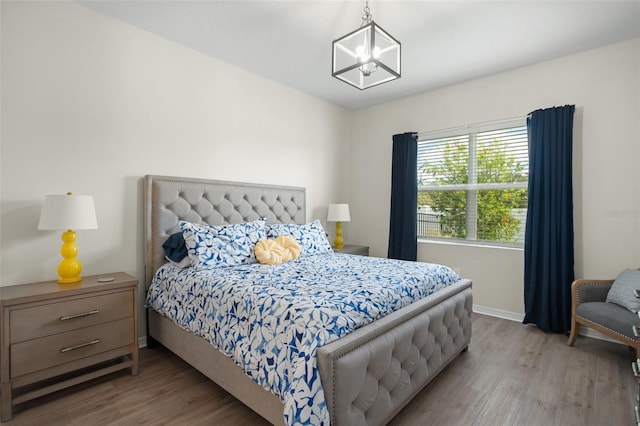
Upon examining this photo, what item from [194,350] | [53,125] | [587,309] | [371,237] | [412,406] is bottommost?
[412,406]

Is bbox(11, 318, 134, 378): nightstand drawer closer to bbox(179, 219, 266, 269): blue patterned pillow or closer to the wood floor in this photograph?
the wood floor

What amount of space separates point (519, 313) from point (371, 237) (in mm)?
1992

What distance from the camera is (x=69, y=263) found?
218 centimetres

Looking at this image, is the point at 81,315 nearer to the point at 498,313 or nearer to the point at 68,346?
the point at 68,346

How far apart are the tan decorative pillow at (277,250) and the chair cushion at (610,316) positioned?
96.5 inches

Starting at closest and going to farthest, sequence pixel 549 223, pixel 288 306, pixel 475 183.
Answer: pixel 288 306 < pixel 549 223 < pixel 475 183

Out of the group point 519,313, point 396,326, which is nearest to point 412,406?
point 396,326

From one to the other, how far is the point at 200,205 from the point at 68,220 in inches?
42.8

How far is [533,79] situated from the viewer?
3.34 metres

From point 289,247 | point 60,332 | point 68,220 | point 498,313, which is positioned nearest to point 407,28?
point 289,247

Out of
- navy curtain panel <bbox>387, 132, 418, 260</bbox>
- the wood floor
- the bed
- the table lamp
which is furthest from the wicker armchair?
the table lamp

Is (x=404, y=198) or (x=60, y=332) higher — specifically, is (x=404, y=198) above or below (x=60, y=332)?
above

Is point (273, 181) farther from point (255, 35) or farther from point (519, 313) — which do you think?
point (519, 313)

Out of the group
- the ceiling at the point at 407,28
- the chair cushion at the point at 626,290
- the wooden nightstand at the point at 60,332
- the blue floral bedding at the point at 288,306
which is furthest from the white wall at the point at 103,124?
the chair cushion at the point at 626,290
